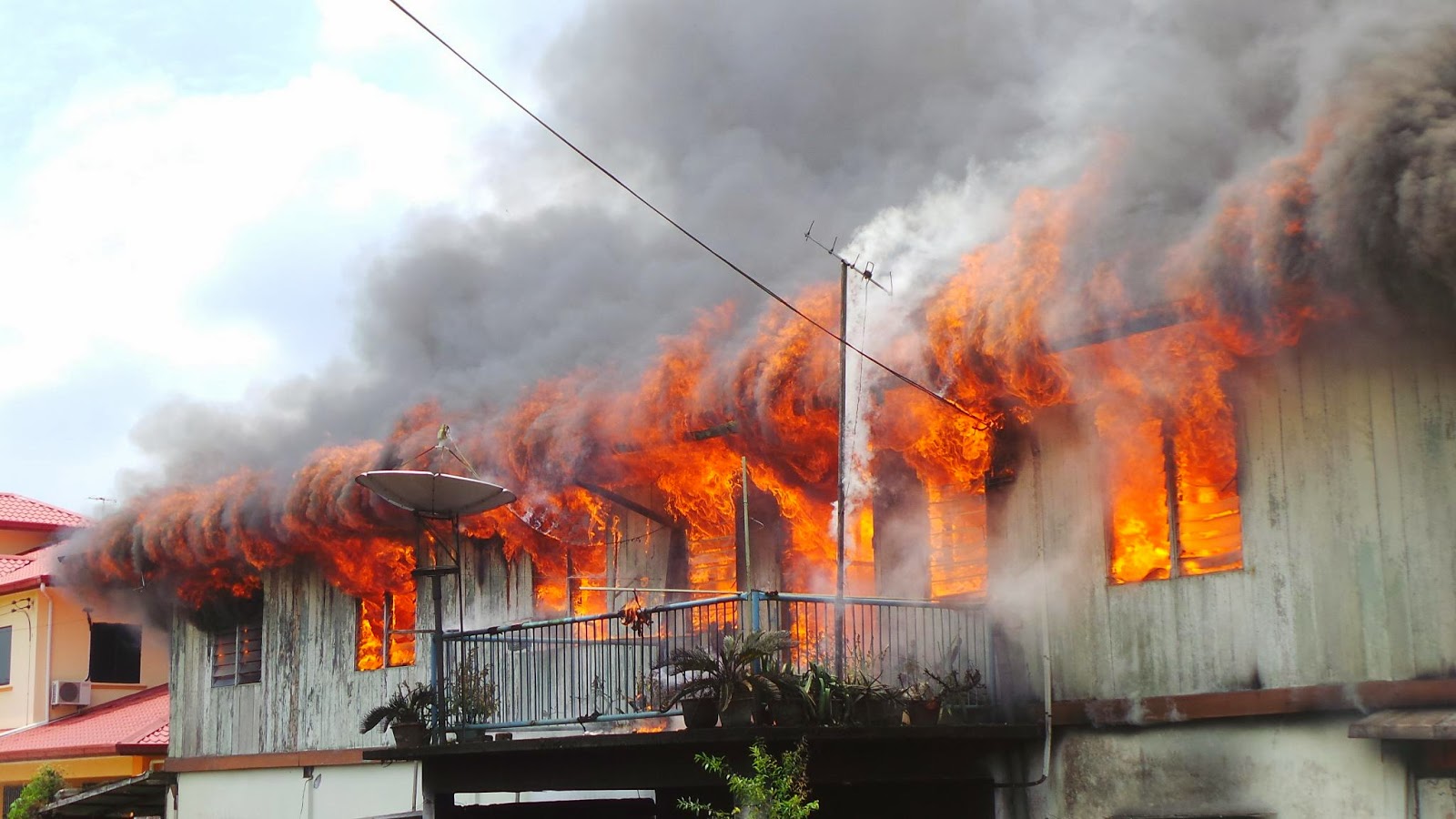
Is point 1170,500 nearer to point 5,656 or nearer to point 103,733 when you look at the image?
point 103,733

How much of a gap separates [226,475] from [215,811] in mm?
5023

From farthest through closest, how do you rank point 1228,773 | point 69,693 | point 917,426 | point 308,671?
1. point 69,693
2. point 308,671
3. point 917,426
4. point 1228,773

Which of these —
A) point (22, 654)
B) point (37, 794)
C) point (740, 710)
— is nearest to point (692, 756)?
point (740, 710)

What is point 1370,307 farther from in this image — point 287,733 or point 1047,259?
point 287,733

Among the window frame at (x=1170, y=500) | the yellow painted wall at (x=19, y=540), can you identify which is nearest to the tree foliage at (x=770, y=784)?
the window frame at (x=1170, y=500)

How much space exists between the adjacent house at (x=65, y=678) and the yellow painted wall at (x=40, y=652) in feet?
0.06

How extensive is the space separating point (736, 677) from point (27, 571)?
2259 cm

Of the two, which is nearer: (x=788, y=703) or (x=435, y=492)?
(x=788, y=703)

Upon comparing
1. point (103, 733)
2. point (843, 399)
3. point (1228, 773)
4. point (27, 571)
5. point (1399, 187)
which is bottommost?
point (103, 733)

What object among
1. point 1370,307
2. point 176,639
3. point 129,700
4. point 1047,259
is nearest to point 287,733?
point 176,639

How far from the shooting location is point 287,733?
797 inches

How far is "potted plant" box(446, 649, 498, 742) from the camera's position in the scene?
535 inches

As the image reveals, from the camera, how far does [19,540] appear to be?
34125 millimetres

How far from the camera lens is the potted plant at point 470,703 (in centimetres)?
1359
